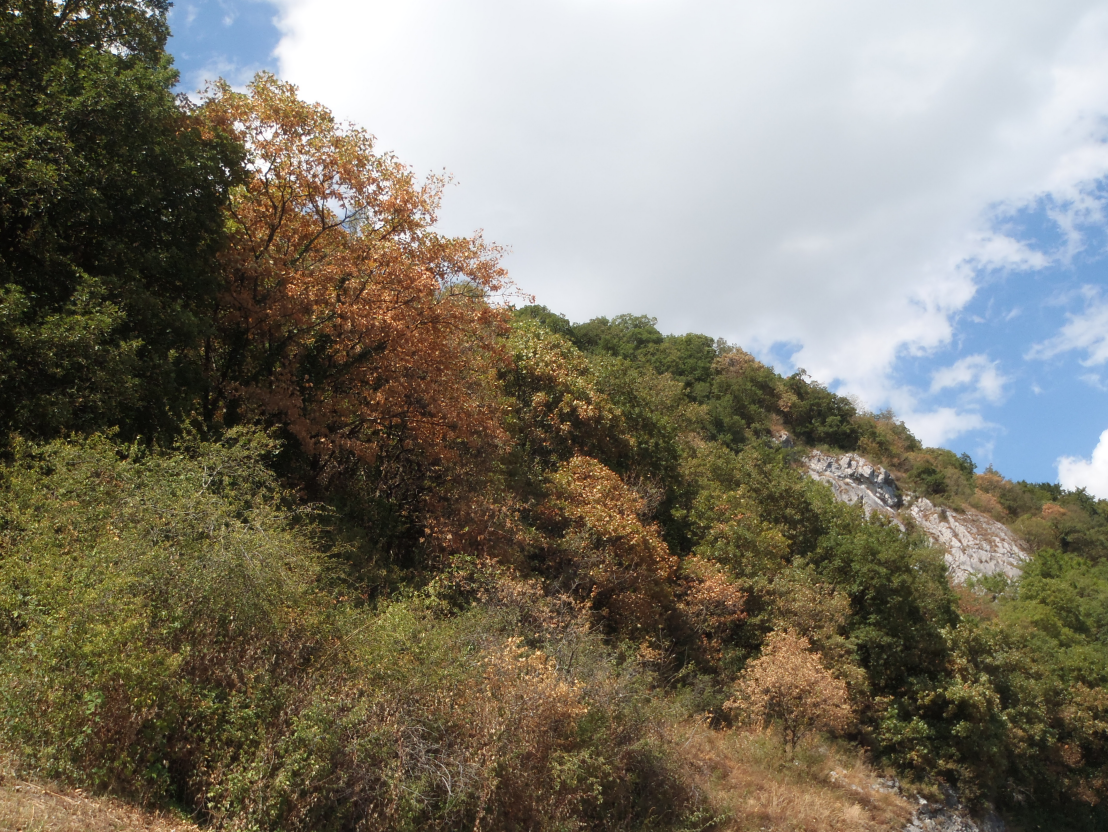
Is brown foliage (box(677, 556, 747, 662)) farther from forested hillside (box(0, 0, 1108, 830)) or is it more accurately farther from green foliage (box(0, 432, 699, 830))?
green foliage (box(0, 432, 699, 830))

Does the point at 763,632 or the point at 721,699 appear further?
the point at 763,632

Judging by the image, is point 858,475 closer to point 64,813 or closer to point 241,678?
point 241,678

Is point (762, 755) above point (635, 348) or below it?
below

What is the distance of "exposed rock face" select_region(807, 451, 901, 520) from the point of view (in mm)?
56812

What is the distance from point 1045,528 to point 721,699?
2392 inches

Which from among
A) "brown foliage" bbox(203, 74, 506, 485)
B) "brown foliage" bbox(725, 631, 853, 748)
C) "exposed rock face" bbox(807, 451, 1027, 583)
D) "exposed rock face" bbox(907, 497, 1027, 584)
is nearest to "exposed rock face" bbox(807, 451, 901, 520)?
"exposed rock face" bbox(807, 451, 1027, 583)

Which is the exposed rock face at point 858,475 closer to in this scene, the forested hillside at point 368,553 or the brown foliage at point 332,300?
the forested hillside at point 368,553

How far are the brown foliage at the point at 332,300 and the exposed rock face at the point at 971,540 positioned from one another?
5003cm

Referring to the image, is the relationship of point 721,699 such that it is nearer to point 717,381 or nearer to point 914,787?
point 914,787

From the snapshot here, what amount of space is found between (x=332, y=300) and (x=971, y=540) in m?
59.1

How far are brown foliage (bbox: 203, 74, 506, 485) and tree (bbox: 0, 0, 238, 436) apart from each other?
117 cm

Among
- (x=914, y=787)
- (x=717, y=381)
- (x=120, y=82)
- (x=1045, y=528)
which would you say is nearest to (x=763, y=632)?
(x=914, y=787)

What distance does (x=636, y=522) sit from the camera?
55.5 feet

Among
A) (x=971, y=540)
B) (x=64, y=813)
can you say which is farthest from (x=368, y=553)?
(x=971, y=540)
